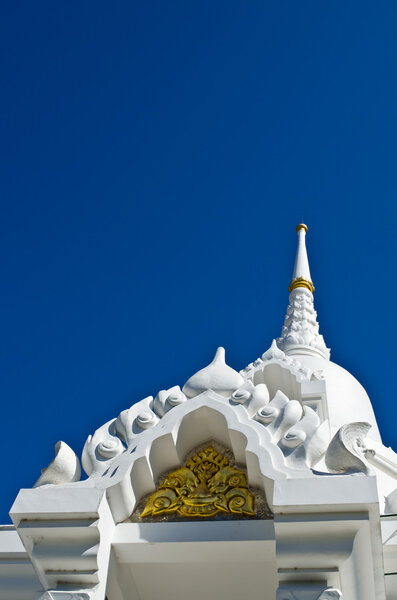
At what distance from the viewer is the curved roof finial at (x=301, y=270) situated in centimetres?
1616

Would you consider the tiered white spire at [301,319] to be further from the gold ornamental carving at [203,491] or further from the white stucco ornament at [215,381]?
the gold ornamental carving at [203,491]

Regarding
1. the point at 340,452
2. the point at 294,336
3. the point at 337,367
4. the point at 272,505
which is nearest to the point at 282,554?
the point at 272,505

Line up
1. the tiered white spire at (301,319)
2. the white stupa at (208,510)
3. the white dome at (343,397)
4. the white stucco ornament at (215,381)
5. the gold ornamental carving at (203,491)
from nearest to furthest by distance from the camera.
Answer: the white stupa at (208,510) → the gold ornamental carving at (203,491) → the white stucco ornament at (215,381) → the white dome at (343,397) → the tiered white spire at (301,319)

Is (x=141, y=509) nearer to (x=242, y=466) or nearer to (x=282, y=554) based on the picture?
(x=242, y=466)

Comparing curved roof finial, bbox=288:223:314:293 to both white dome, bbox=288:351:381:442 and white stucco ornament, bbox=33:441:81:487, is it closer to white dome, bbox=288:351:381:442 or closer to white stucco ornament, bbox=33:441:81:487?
white dome, bbox=288:351:381:442

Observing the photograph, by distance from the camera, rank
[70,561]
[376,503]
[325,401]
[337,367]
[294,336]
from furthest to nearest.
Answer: [294,336], [337,367], [325,401], [70,561], [376,503]

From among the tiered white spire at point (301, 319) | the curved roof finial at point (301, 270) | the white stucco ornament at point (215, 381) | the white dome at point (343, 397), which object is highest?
the curved roof finial at point (301, 270)

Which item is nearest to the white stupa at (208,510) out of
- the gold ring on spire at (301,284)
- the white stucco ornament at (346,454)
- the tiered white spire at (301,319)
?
the white stucco ornament at (346,454)

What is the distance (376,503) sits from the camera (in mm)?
5160

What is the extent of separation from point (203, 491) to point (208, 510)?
26cm

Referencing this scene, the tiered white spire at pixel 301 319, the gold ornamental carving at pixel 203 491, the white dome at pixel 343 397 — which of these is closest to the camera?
the gold ornamental carving at pixel 203 491

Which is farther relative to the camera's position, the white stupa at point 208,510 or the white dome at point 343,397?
the white dome at point 343,397

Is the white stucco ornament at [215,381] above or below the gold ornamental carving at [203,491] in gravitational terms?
above

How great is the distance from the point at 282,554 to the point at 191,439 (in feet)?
5.02
